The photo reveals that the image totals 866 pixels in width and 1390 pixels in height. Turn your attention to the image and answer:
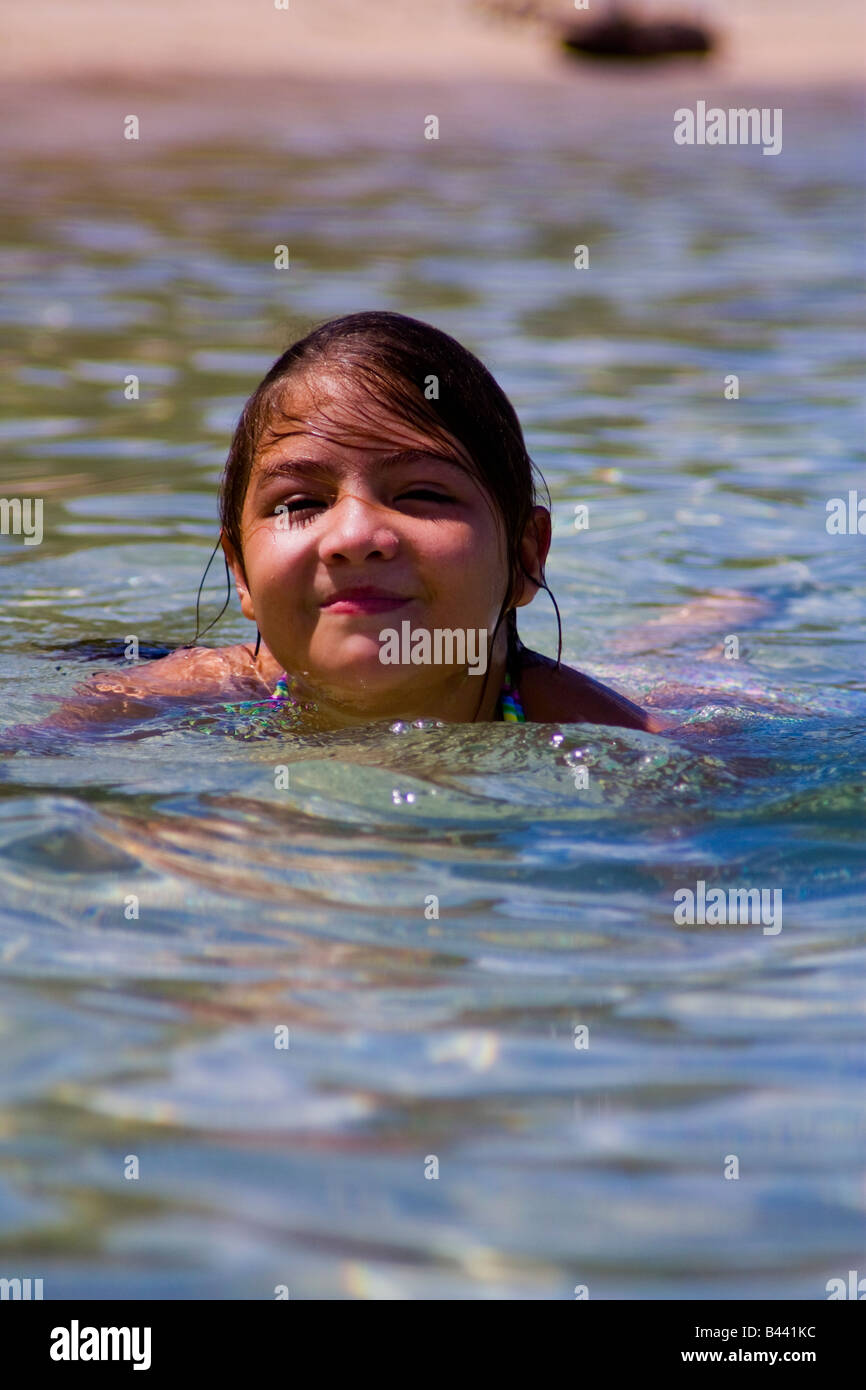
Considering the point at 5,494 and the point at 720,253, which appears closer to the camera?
the point at 5,494

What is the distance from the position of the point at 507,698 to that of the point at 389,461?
0.71 m

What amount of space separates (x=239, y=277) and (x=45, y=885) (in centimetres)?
834

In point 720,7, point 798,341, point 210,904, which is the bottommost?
point 210,904

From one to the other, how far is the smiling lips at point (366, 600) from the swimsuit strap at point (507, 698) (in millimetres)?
560

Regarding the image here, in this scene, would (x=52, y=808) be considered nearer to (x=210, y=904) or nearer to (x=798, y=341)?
(x=210, y=904)

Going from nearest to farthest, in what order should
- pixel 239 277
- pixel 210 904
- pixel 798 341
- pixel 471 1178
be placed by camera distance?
pixel 471 1178
pixel 210 904
pixel 798 341
pixel 239 277

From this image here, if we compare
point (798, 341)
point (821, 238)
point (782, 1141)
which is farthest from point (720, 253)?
point (782, 1141)

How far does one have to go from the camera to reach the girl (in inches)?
124

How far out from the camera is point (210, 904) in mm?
2514

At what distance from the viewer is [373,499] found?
3.17 meters
